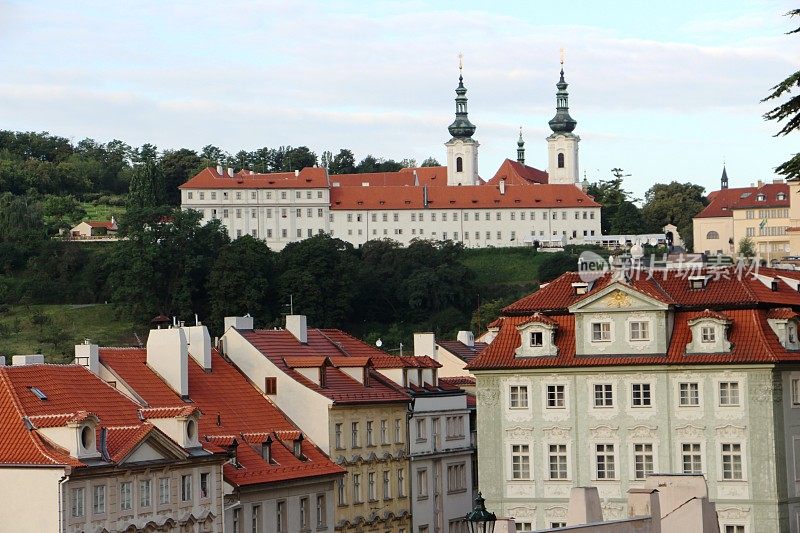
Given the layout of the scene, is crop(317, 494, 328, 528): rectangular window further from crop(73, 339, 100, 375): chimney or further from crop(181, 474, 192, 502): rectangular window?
crop(181, 474, 192, 502): rectangular window

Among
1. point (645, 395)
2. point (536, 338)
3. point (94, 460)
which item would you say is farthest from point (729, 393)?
point (94, 460)

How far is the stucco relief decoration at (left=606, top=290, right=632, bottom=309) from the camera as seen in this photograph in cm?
5309

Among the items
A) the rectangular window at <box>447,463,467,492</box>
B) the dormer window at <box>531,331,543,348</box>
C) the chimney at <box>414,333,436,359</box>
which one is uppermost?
the dormer window at <box>531,331,543,348</box>

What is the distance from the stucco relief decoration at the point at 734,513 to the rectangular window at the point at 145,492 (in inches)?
614

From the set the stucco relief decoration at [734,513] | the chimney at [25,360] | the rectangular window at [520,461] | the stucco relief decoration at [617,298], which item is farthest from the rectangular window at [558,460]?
the chimney at [25,360]

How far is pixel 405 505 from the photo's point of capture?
6006 centimetres

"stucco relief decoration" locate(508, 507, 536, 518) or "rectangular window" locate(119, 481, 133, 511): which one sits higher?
"rectangular window" locate(119, 481, 133, 511)

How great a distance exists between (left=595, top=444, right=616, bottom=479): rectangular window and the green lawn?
8064cm

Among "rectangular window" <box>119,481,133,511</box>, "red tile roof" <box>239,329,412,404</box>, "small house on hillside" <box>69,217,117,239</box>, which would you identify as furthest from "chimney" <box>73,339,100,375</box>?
"small house on hillside" <box>69,217,117,239</box>

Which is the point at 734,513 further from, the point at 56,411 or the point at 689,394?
the point at 56,411

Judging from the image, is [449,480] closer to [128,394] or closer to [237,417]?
[237,417]

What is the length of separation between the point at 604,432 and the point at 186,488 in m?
13.3

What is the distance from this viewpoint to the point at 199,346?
55.0 m

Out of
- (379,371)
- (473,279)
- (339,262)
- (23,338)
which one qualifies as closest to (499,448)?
(379,371)
